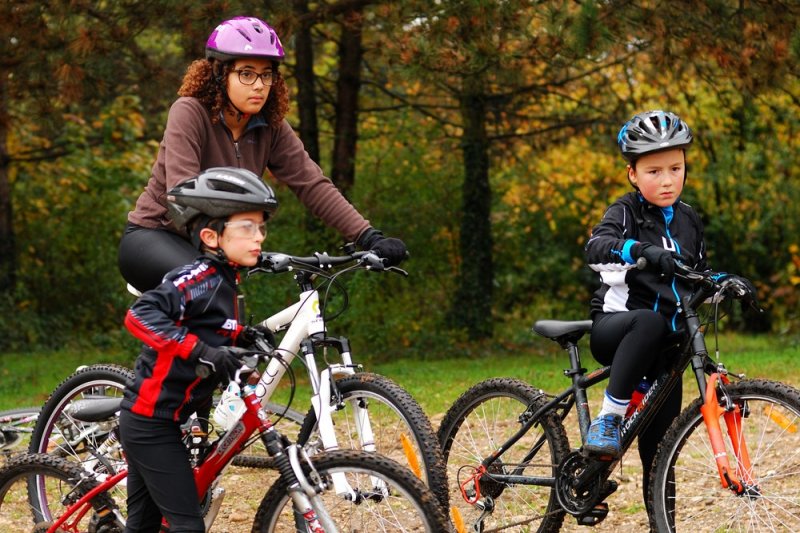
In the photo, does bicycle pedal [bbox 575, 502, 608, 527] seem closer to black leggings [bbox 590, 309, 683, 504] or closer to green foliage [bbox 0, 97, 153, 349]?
black leggings [bbox 590, 309, 683, 504]

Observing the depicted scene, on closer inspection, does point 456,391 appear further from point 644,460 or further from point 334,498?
point 334,498

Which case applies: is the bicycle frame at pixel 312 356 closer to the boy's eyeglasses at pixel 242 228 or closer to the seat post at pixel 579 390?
the boy's eyeglasses at pixel 242 228

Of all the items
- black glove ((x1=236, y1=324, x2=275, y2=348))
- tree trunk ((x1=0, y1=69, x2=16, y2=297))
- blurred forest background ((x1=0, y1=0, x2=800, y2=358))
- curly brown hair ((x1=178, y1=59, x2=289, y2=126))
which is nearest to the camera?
black glove ((x1=236, y1=324, x2=275, y2=348))

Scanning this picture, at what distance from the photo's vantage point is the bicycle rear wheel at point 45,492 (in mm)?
4230

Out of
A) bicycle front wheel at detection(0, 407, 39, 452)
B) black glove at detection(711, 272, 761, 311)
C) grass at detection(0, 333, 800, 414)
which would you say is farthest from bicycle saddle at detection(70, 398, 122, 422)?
grass at detection(0, 333, 800, 414)

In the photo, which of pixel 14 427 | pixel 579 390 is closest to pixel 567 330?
pixel 579 390

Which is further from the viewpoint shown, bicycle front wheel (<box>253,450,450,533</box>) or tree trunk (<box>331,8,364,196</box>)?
tree trunk (<box>331,8,364,196</box>)

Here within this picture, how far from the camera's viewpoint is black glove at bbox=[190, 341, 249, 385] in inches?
138

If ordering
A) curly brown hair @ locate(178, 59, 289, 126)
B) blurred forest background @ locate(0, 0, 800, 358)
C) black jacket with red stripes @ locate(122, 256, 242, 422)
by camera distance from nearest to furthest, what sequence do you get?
black jacket with red stripes @ locate(122, 256, 242, 422) → curly brown hair @ locate(178, 59, 289, 126) → blurred forest background @ locate(0, 0, 800, 358)

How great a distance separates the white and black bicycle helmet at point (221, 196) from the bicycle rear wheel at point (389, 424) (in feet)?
2.57

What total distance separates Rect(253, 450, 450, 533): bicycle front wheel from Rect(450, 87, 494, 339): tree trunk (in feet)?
35.3

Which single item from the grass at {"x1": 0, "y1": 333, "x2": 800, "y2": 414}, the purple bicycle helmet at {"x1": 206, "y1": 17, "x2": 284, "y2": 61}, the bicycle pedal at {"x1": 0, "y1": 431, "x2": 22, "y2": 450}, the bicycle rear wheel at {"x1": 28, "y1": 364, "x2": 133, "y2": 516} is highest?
the purple bicycle helmet at {"x1": 206, "y1": 17, "x2": 284, "y2": 61}

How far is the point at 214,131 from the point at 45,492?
1.59 metres

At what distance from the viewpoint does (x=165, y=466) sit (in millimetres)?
3758
